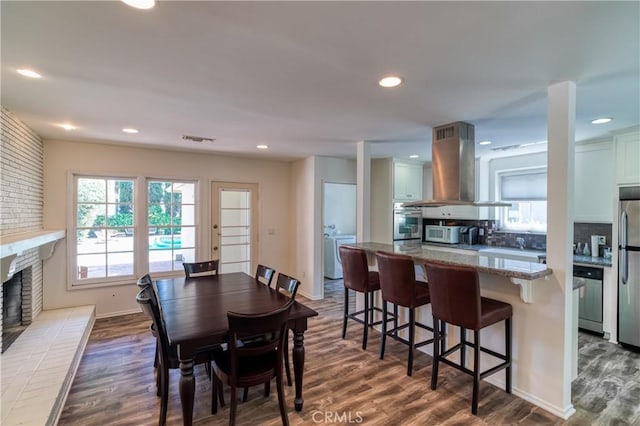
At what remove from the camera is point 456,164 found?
130 inches

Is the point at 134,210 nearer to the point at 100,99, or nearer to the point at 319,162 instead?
the point at 100,99

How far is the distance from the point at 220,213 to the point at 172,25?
3882 mm

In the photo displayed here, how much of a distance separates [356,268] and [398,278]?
23.3 inches

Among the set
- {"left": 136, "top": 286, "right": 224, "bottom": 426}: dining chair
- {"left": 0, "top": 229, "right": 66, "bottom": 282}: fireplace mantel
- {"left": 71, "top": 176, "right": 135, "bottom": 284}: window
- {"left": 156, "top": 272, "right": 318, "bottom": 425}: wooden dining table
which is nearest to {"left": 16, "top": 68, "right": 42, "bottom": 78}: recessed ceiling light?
{"left": 0, "top": 229, "right": 66, "bottom": 282}: fireplace mantel

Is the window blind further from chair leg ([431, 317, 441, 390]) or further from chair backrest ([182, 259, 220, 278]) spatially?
chair backrest ([182, 259, 220, 278])

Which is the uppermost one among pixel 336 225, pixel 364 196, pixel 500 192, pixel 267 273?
pixel 500 192

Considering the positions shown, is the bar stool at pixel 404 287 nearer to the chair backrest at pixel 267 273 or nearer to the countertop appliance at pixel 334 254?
the chair backrest at pixel 267 273

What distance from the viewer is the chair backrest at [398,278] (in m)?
2.79

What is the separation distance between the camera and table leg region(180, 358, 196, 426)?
6.22 ft

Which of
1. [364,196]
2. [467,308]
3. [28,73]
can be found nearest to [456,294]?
[467,308]

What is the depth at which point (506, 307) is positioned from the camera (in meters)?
2.45

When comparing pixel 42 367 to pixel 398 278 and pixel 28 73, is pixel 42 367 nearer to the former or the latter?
pixel 28 73

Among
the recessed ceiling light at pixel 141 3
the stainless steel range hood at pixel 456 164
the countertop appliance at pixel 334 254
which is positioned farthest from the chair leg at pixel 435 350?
the countertop appliance at pixel 334 254

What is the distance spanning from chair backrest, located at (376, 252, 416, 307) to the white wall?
287cm
